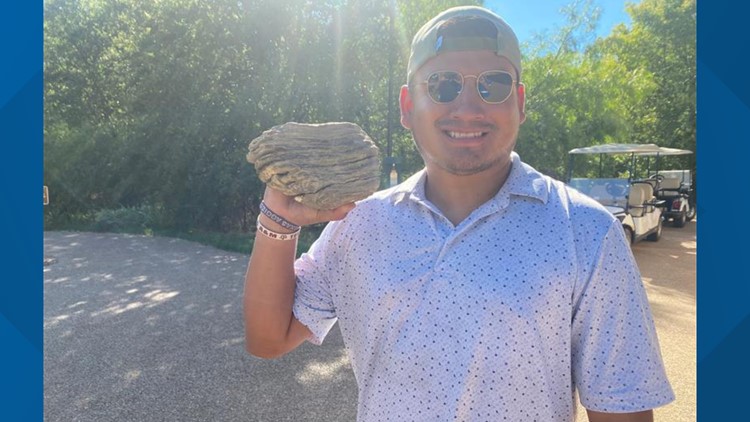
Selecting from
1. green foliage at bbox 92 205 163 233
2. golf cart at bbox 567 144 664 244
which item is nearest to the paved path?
golf cart at bbox 567 144 664 244

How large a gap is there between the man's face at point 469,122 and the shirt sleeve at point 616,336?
0.38m

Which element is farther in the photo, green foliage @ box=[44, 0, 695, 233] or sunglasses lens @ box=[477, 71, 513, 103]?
green foliage @ box=[44, 0, 695, 233]

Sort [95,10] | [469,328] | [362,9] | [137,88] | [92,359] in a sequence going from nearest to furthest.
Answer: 1. [469,328]
2. [92,359]
3. [362,9]
4. [137,88]
5. [95,10]

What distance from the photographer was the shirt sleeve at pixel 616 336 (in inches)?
49.0

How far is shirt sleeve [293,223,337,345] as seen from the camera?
5.35ft

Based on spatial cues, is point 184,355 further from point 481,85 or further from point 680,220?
point 680,220

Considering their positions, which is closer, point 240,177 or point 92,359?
point 92,359

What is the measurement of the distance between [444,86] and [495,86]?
0.14 meters

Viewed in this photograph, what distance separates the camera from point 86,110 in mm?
17688

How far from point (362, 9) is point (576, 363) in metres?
11.4

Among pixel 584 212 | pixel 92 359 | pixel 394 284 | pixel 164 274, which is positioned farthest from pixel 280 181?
pixel 164 274

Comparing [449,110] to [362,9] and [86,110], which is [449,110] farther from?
[86,110]

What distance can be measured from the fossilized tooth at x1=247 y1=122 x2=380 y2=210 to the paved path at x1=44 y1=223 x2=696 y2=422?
2.76m

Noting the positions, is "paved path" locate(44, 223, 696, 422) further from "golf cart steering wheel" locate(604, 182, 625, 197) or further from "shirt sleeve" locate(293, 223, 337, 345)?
"shirt sleeve" locate(293, 223, 337, 345)
